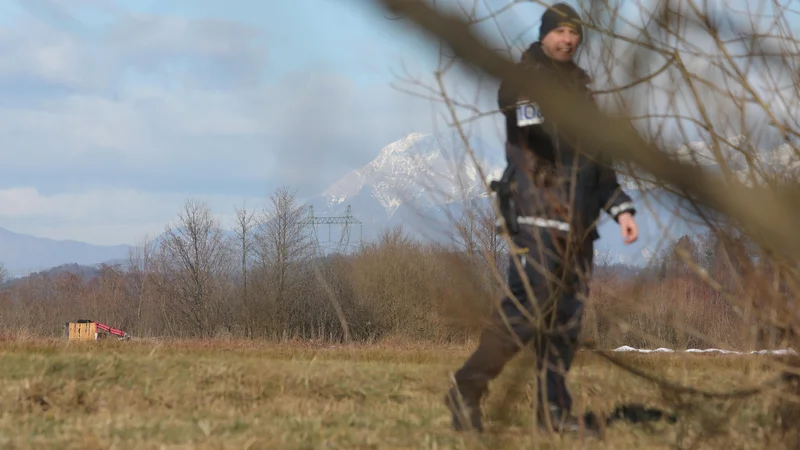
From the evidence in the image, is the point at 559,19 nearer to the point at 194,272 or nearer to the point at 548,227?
the point at 548,227

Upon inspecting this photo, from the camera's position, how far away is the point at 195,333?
3784 cm

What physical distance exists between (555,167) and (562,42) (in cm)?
40

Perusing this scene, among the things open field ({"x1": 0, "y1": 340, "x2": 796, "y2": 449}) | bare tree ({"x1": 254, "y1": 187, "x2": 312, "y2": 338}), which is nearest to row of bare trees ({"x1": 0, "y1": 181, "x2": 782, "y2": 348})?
bare tree ({"x1": 254, "y1": 187, "x2": 312, "y2": 338})

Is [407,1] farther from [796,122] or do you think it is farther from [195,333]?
[195,333]

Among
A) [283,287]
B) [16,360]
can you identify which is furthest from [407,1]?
[283,287]

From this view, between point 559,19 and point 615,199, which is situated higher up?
point 559,19

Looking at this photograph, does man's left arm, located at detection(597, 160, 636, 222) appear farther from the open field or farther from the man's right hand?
the open field

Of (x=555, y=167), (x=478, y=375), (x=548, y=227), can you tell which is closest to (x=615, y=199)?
(x=555, y=167)

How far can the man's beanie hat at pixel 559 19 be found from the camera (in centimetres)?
227

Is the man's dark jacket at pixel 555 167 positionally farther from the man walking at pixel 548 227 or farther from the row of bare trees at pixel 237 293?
the row of bare trees at pixel 237 293

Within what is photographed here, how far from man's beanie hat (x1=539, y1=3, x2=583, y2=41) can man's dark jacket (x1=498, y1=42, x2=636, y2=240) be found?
0.11 meters

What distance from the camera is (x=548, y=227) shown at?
2496mm

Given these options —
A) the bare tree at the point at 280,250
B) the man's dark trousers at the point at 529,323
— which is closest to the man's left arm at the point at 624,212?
the man's dark trousers at the point at 529,323

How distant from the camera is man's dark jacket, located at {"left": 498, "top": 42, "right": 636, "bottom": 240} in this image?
1939 millimetres
